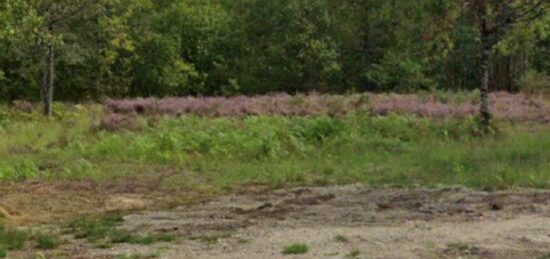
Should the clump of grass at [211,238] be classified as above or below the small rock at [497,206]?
below

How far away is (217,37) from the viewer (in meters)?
49.4

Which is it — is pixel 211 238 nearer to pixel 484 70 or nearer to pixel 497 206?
pixel 497 206

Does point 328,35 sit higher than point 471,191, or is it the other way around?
point 328,35

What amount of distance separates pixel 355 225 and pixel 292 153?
8.35 m

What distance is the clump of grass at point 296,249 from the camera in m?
9.30

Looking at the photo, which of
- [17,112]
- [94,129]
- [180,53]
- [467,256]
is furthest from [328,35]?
[467,256]

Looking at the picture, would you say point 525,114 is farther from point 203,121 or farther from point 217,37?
point 217,37

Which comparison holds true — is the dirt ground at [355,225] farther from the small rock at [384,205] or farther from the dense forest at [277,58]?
the dense forest at [277,58]

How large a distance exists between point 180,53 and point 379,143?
3071cm

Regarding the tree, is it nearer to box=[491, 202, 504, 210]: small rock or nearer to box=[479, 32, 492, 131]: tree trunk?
box=[479, 32, 492, 131]: tree trunk

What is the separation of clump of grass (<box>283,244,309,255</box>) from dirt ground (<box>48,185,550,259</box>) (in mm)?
80

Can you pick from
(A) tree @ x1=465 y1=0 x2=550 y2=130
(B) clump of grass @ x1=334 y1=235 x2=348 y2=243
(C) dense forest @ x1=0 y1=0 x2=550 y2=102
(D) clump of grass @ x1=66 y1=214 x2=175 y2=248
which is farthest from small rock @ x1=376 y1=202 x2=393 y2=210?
(C) dense forest @ x1=0 y1=0 x2=550 y2=102

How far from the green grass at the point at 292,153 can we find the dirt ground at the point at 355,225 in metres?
1.50

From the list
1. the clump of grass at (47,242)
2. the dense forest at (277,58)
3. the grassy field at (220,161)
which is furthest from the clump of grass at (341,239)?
the dense forest at (277,58)
